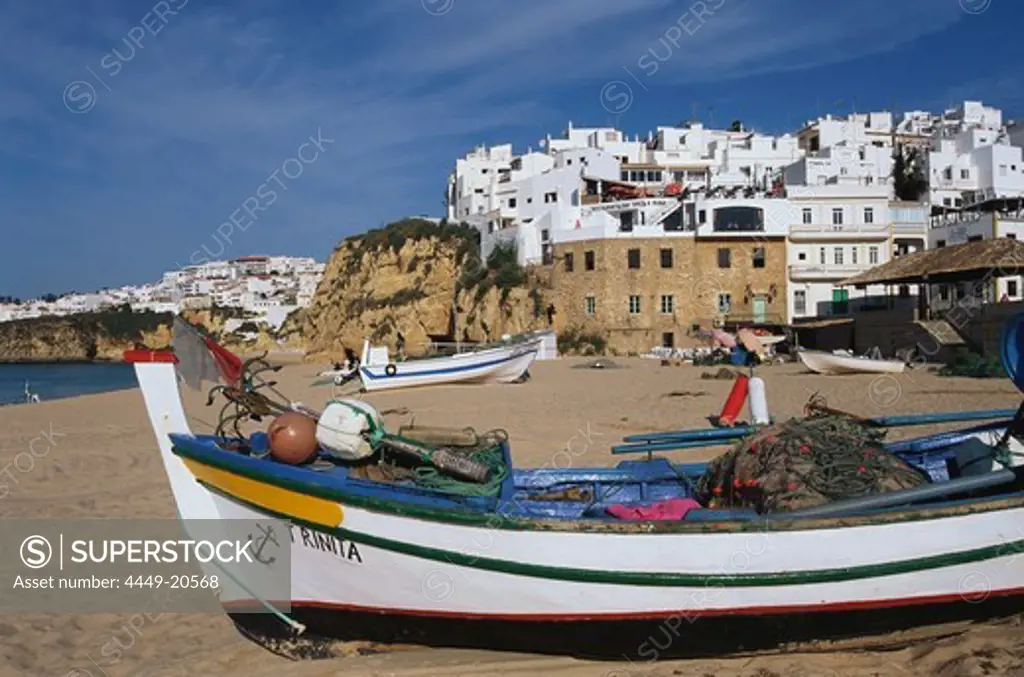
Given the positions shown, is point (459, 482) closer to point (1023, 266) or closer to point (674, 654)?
point (674, 654)

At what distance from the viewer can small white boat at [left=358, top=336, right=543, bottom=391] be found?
907 inches

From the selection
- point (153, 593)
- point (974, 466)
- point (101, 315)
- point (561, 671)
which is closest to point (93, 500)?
point (153, 593)

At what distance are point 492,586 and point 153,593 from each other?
337 cm

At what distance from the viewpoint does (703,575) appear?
4.44m

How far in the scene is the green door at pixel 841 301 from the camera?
4216 cm

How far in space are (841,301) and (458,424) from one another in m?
33.5

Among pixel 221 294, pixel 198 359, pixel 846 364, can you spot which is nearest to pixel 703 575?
pixel 198 359

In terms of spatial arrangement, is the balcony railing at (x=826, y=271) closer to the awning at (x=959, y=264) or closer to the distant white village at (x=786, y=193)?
the distant white village at (x=786, y=193)

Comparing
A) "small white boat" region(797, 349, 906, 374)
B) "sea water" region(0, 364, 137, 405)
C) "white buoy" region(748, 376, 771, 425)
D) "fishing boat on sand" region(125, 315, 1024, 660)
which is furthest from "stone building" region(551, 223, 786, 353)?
"fishing boat on sand" region(125, 315, 1024, 660)

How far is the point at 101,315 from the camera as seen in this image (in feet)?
375

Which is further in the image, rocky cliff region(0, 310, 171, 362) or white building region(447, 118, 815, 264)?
rocky cliff region(0, 310, 171, 362)

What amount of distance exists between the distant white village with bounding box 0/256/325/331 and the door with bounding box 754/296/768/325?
77870mm

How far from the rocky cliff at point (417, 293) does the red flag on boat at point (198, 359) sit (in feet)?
129

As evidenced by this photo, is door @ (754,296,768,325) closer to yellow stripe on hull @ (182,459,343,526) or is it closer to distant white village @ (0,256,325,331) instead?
yellow stripe on hull @ (182,459,343,526)
